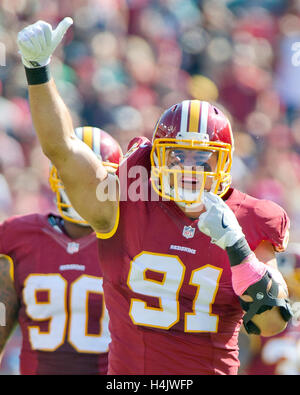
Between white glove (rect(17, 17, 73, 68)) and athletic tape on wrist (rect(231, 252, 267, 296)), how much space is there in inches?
33.3

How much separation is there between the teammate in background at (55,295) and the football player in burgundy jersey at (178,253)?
68cm

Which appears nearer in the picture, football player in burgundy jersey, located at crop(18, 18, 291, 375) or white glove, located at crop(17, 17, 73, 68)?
white glove, located at crop(17, 17, 73, 68)

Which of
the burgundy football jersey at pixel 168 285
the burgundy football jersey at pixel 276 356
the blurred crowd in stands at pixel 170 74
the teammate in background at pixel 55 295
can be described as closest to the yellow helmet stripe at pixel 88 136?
the teammate in background at pixel 55 295

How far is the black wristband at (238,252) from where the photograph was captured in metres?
2.32

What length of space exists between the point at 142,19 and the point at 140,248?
4998 mm

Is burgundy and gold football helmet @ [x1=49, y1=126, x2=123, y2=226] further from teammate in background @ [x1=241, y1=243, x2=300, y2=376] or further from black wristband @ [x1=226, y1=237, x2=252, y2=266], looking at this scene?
teammate in background @ [x1=241, y1=243, x2=300, y2=376]

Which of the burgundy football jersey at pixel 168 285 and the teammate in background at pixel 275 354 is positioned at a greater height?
the burgundy football jersey at pixel 168 285

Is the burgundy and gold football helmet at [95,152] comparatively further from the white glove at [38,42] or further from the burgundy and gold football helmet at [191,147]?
the white glove at [38,42]

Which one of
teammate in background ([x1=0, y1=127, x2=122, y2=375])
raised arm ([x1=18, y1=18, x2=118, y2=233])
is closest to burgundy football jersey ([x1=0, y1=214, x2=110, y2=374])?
teammate in background ([x1=0, y1=127, x2=122, y2=375])

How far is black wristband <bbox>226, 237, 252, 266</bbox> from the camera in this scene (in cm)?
232

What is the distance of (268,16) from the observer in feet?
25.0

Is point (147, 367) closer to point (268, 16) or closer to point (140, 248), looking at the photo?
point (140, 248)

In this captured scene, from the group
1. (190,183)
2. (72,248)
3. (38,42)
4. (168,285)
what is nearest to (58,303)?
(72,248)
